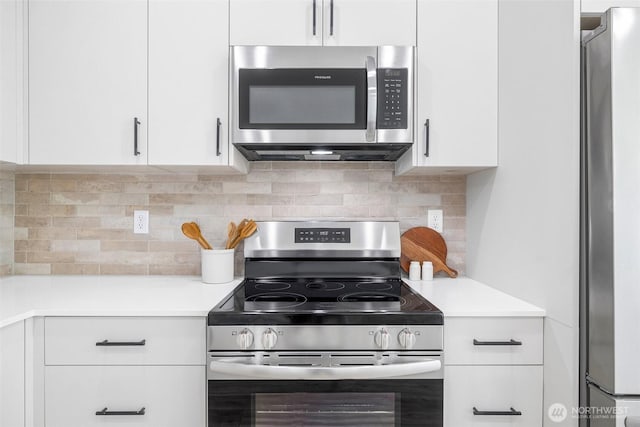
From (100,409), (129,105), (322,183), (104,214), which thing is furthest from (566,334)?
(104,214)

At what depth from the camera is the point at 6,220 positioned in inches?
78.5

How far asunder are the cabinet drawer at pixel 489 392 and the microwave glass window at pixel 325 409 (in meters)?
0.21

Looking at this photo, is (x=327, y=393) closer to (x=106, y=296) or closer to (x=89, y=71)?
(x=106, y=296)

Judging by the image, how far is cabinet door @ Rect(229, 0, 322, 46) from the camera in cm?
168

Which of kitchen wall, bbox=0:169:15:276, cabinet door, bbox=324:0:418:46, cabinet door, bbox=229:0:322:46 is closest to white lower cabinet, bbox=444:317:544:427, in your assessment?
cabinet door, bbox=324:0:418:46

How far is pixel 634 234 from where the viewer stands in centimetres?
109

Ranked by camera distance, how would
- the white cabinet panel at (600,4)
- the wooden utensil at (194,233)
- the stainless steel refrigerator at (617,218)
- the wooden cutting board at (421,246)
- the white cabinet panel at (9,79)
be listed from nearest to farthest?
1. the stainless steel refrigerator at (617,218)
2. the white cabinet panel at (600,4)
3. the white cabinet panel at (9,79)
4. the wooden utensil at (194,233)
5. the wooden cutting board at (421,246)

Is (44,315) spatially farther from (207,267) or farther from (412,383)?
(412,383)

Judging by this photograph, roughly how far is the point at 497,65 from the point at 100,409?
200 centimetres

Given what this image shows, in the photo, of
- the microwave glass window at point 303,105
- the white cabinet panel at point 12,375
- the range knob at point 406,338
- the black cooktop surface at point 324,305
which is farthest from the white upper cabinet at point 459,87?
the white cabinet panel at point 12,375

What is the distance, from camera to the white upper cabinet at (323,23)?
1683 millimetres

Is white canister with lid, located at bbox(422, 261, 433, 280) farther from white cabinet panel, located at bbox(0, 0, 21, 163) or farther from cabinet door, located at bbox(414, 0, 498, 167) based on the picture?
white cabinet panel, located at bbox(0, 0, 21, 163)

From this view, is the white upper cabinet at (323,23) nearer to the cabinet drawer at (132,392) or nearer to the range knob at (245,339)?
the range knob at (245,339)

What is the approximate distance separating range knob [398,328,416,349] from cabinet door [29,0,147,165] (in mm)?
1235
